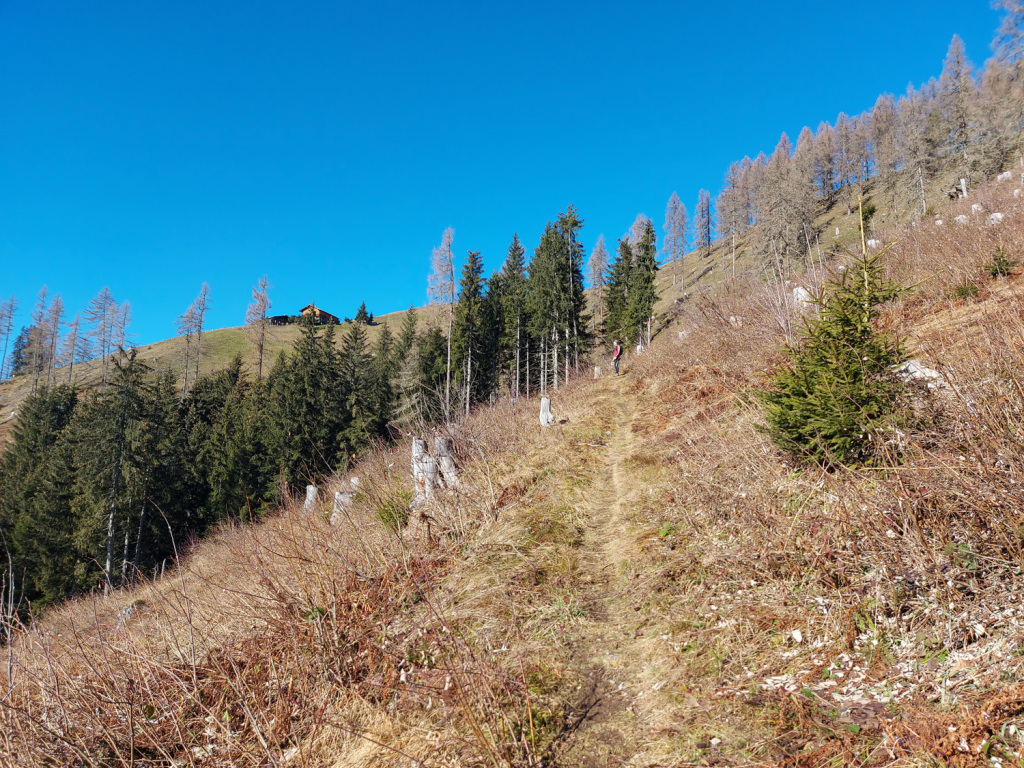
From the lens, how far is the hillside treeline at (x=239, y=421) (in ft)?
90.2

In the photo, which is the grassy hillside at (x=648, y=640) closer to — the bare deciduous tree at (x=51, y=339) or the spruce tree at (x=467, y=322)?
the spruce tree at (x=467, y=322)

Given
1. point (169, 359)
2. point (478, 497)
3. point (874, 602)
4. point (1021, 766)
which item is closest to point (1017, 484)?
point (874, 602)

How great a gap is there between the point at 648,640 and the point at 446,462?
4185mm

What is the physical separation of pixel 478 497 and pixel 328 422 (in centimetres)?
3294

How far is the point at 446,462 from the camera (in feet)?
23.6

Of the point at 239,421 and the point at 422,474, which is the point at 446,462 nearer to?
the point at 422,474

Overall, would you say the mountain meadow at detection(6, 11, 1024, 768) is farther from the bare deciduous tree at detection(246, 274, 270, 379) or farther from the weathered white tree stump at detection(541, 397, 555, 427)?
the bare deciduous tree at detection(246, 274, 270, 379)

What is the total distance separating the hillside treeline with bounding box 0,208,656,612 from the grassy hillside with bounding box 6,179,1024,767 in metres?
19.4

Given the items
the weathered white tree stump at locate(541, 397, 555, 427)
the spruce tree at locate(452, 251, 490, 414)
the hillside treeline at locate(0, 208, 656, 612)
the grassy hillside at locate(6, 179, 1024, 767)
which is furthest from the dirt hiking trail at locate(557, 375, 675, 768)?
the spruce tree at locate(452, 251, 490, 414)

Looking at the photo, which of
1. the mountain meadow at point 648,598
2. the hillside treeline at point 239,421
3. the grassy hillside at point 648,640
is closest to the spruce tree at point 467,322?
the hillside treeline at point 239,421

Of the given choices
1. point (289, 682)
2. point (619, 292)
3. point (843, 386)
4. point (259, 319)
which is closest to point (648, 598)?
point (843, 386)

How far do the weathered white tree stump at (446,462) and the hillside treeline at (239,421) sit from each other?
16.2 m

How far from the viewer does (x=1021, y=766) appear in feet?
5.96

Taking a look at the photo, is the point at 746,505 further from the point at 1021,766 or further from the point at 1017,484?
the point at 1021,766
